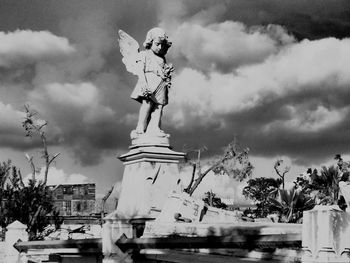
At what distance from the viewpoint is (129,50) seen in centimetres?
1248

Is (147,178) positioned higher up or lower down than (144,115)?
lower down

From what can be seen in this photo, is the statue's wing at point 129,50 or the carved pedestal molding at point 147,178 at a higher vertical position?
the statue's wing at point 129,50

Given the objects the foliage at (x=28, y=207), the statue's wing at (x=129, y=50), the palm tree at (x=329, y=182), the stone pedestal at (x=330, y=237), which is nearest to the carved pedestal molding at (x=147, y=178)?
the statue's wing at (x=129, y=50)

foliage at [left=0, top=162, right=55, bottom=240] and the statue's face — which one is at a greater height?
the statue's face

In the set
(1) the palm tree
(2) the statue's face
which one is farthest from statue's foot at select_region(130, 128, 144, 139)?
(1) the palm tree

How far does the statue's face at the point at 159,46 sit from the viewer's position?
39.6 feet

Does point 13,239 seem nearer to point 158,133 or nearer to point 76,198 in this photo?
point 158,133

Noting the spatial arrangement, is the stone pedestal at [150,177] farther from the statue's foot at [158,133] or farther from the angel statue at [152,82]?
the angel statue at [152,82]

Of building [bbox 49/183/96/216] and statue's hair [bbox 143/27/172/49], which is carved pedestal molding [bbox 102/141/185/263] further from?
building [bbox 49/183/96/216]

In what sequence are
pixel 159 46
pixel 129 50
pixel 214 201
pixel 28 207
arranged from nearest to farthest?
pixel 159 46 → pixel 129 50 → pixel 28 207 → pixel 214 201

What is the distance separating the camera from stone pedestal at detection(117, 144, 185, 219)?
37.6 ft

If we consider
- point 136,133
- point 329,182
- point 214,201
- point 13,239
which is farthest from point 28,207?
point 214,201

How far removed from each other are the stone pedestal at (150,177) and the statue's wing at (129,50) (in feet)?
5.49

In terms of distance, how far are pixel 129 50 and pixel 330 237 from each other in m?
7.33
